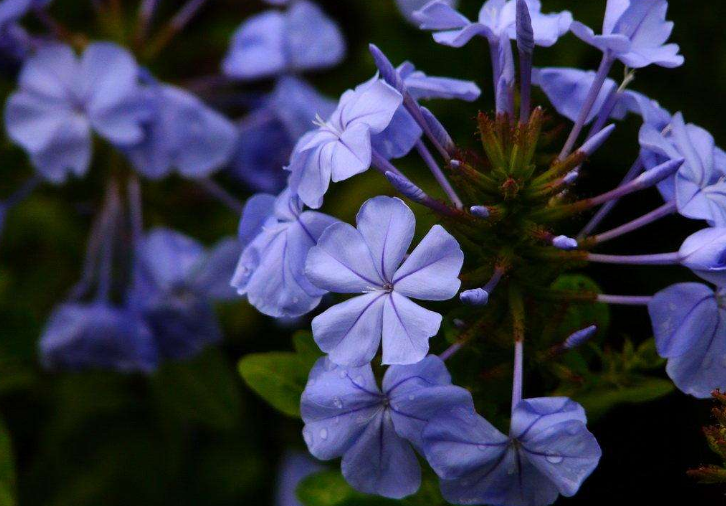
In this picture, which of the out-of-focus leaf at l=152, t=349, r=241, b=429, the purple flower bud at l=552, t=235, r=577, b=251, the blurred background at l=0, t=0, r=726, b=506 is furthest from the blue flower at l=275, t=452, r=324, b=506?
the purple flower bud at l=552, t=235, r=577, b=251

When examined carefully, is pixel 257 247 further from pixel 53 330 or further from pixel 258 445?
pixel 258 445

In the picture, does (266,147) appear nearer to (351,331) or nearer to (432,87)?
(432,87)

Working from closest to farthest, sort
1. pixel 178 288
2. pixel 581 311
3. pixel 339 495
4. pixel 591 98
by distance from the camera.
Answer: pixel 591 98 → pixel 581 311 → pixel 339 495 → pixel 178 288

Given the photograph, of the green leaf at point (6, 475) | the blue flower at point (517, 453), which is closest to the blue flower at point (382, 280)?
the blue flower at point (517, 453)

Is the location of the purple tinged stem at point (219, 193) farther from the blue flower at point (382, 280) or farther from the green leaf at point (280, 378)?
the blue flower at point (382, 280)

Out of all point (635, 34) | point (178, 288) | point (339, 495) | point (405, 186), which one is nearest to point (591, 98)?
point (635, 34)

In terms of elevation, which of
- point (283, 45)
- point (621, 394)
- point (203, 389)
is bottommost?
point (203, 389)
